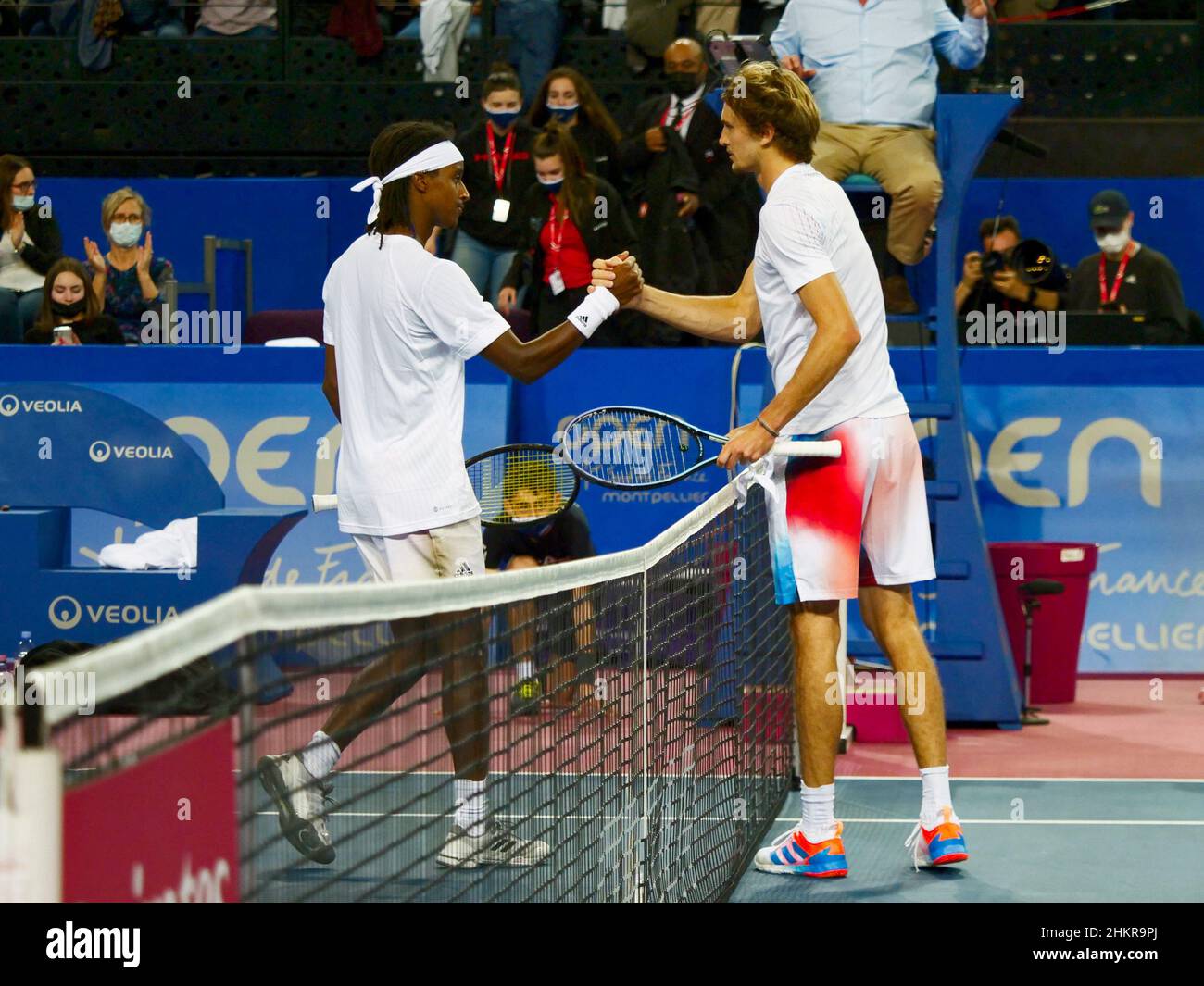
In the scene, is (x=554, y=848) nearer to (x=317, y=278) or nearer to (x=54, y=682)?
(x=54, y=682)

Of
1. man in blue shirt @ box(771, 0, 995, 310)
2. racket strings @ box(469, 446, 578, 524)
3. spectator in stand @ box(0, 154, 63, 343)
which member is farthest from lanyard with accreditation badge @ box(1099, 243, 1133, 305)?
spectator in stand @ box(0, 154, 63, 343)

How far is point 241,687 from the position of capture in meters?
2.01

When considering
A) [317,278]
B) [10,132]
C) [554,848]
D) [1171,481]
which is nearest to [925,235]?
[1171,481]

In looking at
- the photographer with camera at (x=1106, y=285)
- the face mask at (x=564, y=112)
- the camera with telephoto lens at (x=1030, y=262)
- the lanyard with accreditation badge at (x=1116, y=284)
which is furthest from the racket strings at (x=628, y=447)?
the lanyard with accreditation badge at (x=1116, y=284)

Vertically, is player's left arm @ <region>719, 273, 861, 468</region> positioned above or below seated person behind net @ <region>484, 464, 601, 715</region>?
above

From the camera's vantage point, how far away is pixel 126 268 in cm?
980

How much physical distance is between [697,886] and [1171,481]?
4.62 meters

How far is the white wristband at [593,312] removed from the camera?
461 cm

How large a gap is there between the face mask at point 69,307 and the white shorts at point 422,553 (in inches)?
198

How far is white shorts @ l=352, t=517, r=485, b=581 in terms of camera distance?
14.9ft

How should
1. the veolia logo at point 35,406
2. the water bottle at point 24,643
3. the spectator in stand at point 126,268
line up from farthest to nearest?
the spectator in stand at point 126,268
the veolia logo at point 35,406
the water bottle at point 24,643

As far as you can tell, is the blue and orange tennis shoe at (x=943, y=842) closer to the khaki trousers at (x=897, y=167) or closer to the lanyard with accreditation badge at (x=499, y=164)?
the khaki trousers at (x=897, y=167)

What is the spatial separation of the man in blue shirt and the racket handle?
2853 millimetres

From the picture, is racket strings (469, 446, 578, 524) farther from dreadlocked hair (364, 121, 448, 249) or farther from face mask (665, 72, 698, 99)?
face mask (665, 72, 698, 99)
